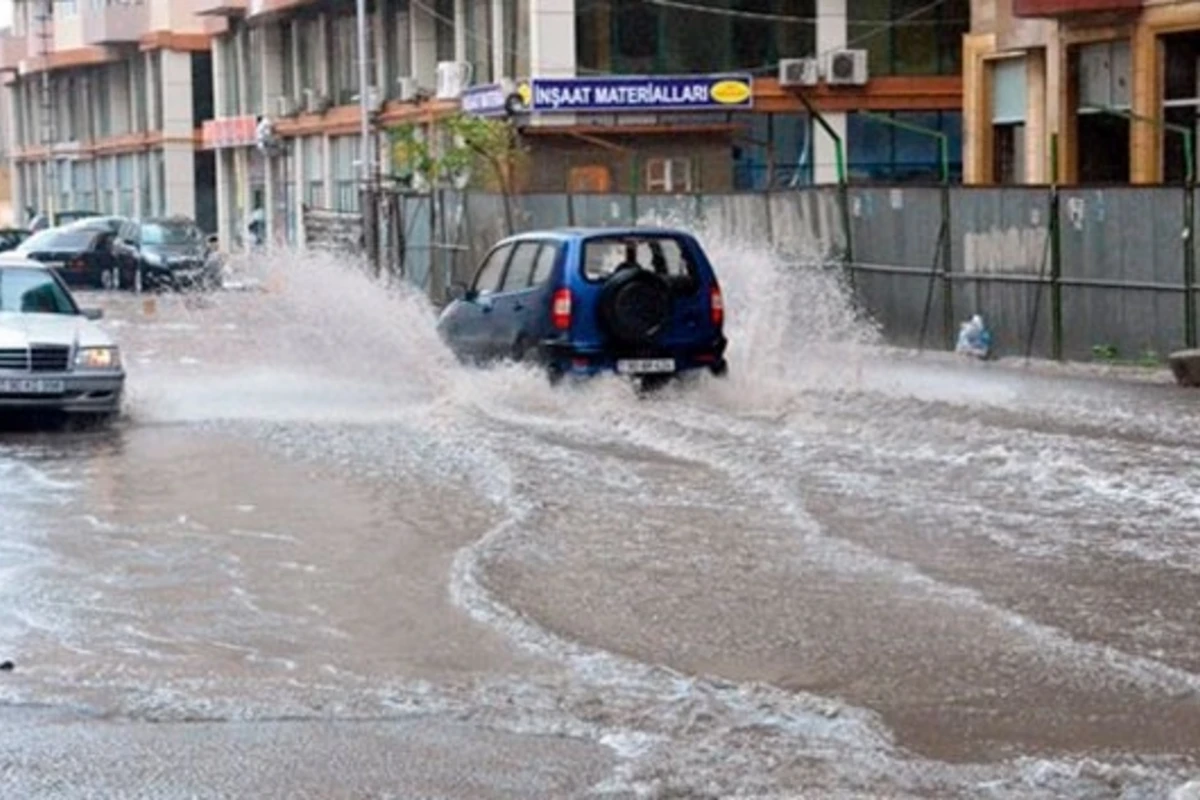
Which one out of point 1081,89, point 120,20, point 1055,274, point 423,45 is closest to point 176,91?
point 120,20

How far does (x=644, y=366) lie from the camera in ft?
64.3

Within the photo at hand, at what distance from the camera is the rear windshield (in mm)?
19875

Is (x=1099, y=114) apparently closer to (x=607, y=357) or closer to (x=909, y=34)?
(x=909, y=34)

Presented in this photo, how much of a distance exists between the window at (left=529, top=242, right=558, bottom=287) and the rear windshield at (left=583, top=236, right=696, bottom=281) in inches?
11.7

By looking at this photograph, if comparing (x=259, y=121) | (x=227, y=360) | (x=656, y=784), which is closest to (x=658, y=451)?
(x=656, y=784)

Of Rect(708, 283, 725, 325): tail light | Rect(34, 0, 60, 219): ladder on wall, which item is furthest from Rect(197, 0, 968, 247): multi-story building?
Rect(34, 0, 60, 219): ladder on wall

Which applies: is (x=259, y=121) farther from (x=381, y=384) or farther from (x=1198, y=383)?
(x=1198, y=383)

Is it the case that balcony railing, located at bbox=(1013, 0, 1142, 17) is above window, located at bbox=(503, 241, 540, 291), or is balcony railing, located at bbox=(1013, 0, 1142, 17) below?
above

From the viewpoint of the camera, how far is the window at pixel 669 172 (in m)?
45.1

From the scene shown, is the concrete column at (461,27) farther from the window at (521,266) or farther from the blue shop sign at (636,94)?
the window at (521,266)

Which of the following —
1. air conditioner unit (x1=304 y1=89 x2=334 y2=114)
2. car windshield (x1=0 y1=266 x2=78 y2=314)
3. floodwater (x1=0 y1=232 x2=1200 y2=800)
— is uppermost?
air conditioner unit (x1=304 y1=89 x2=334 y2=114)

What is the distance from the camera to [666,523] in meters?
13.4

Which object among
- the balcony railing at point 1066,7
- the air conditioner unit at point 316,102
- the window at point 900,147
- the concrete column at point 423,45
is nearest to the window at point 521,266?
the balcony railing at point 1066,7

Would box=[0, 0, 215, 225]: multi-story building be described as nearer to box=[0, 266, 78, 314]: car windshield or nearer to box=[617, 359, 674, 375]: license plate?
box=[0, 266, 78, 314]: car windshield
